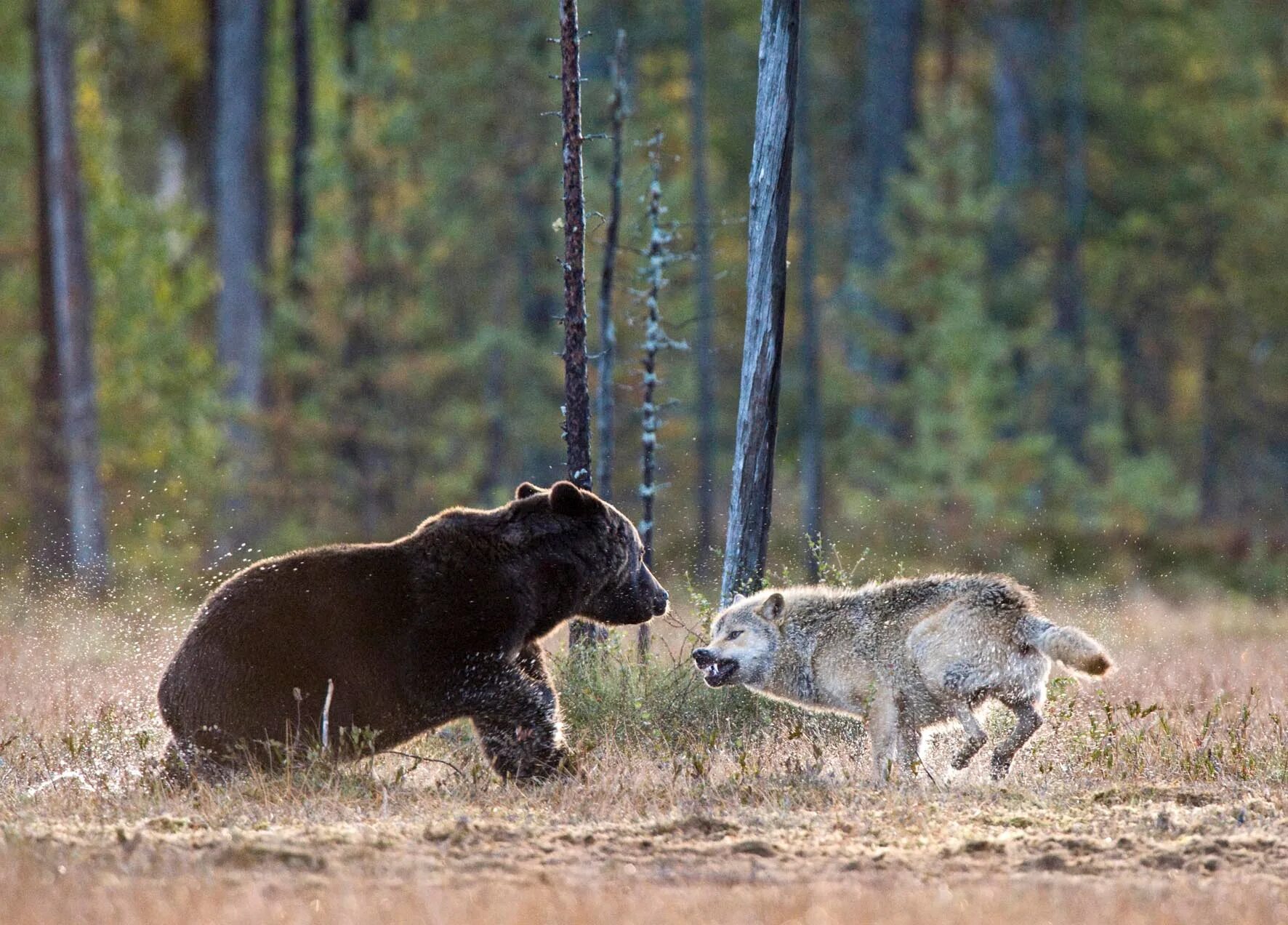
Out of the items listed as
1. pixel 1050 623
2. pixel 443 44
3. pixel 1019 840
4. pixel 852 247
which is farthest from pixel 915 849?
pixel 852 247

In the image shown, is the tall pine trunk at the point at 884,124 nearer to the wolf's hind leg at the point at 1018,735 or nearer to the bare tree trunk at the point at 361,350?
the bare tree trunk at the point at 361,350

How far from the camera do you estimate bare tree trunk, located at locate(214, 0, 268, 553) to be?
32062 mm

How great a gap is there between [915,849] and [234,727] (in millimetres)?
3647

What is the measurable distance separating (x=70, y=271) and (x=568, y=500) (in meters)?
17.9

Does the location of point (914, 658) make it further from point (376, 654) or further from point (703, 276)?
point (703, 276)

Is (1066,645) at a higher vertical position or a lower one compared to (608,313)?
lower

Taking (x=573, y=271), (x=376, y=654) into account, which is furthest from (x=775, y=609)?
(x=573, y=271)

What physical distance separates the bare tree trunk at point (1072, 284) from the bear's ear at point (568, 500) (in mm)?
27406

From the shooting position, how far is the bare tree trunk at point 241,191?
105ft

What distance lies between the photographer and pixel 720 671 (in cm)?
1059

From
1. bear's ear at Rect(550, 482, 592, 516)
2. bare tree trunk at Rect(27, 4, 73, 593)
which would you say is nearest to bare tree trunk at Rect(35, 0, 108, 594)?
bare tree trunk at Rect(27, 4, 73, 593)

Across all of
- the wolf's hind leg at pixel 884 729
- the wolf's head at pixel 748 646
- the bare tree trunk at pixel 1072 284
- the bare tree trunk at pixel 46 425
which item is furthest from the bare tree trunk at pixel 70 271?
the bare tree trunk at pixel 1072 284

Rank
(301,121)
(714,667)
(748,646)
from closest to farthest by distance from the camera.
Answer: (714,667)
(748,646)
(301,121)

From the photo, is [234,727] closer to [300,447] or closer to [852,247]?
[300,447]
